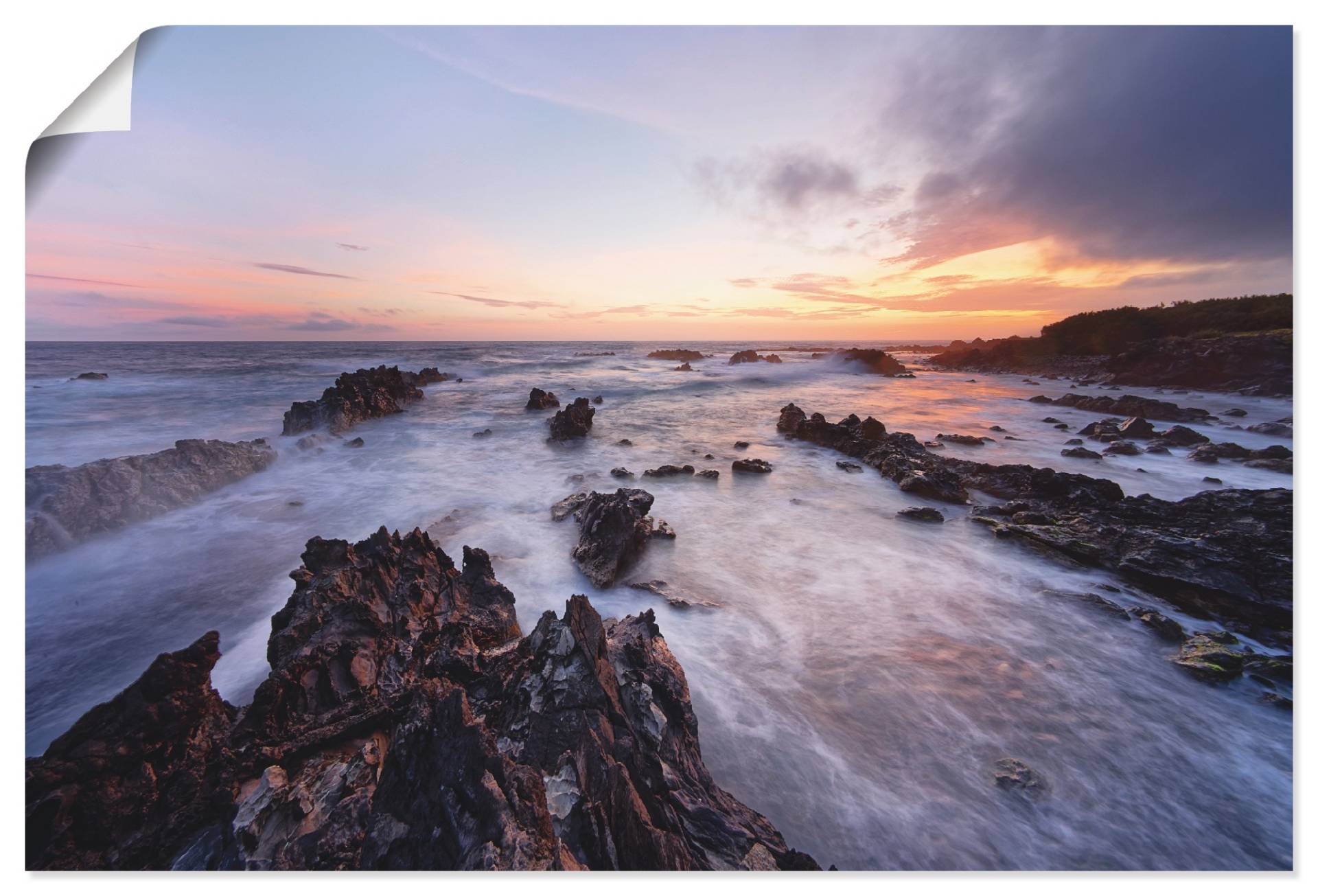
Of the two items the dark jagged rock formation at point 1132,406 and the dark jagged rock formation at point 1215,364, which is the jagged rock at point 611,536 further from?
the dark jagged rock formation at point 1132,406

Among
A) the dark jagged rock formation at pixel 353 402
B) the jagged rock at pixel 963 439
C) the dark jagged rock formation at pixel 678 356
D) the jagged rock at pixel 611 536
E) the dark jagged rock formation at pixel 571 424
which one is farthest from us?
the dark jagged rock formation at pixel 678 356

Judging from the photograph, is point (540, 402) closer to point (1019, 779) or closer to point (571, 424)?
point (571, 424)

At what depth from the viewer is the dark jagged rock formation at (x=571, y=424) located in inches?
535

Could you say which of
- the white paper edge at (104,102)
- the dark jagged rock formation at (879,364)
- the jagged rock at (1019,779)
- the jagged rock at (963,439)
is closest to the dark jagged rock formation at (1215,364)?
the jagged rock at (1019,779)

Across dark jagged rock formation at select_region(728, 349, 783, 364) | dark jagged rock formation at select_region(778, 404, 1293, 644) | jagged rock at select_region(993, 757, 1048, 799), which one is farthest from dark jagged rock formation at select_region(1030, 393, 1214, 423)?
dark jagged rock formation at select_region(728, 349, 783, 364)

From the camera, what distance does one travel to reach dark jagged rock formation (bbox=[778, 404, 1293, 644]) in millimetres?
4629

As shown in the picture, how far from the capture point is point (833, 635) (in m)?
4.55

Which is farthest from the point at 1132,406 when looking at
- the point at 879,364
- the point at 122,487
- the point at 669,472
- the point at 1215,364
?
the point at 122,487

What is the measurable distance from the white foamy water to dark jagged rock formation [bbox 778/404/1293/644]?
14.1 inches

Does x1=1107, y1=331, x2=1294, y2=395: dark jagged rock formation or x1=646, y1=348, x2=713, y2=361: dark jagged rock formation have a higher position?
x1=646, y1=348, x2=713, y2=361: dark jagged rock formation

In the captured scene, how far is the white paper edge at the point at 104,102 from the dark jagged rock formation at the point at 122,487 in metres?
2.41

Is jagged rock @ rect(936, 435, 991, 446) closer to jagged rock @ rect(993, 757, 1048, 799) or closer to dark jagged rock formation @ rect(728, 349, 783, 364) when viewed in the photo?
jagged rock @ rect(993, 757, 1048, 799)

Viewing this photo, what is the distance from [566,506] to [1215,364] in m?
18.6

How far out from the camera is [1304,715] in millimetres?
2754
